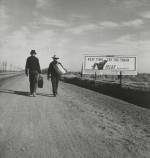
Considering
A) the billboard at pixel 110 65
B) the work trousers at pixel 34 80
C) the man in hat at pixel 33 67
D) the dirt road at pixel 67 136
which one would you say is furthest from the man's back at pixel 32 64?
the billboard at pixel 110 65

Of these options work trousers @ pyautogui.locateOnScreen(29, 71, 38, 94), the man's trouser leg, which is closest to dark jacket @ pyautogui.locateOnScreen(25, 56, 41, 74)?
work trousers @ pyautogui.locateOnScreen(29, 71, 38, 94)

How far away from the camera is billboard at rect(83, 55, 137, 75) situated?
29672 mm

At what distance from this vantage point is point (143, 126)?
6.55 m

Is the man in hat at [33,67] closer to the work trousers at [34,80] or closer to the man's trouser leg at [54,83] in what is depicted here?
the work trousers at [34,80]

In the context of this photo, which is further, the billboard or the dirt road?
the billboard

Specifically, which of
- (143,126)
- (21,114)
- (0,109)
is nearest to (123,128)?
(143,126)

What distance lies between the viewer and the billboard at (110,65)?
1168 inches

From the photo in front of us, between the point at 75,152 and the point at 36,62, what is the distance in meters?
8.21

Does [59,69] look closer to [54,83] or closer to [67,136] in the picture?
[54,83]

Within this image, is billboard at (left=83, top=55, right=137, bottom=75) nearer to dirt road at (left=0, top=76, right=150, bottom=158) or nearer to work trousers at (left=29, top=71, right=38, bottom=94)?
work trousers at (left=29, top=71, right=38, bottom=94)

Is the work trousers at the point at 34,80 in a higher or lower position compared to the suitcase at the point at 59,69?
lower

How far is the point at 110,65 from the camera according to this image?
100ft

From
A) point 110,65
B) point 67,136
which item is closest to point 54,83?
point 67,136

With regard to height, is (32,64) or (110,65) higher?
(110,65)
